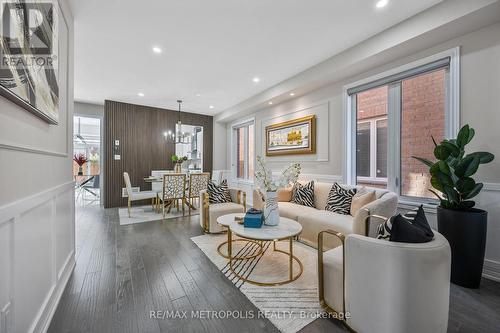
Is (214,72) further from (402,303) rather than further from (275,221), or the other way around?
(402,303)

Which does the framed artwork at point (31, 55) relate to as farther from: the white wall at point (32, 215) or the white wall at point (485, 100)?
the white wall at point (485, 100)

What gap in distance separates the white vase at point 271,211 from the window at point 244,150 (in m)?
3.52

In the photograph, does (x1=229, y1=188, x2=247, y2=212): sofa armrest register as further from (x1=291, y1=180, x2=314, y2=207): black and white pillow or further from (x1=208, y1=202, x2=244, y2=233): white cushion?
(x1=291, y1=180, x2=314, y2=207): black and white pillow

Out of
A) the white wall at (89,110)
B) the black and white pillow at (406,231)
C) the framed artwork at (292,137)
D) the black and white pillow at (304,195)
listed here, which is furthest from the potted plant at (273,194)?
the white wall at (89,110)

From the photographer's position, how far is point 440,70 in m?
2.62

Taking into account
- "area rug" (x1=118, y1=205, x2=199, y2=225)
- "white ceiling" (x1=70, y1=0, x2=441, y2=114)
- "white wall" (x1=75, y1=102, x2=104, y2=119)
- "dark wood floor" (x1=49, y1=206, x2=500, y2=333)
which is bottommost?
"dark wood floor" (x1=49, y1=206, x2=500, y2=333)

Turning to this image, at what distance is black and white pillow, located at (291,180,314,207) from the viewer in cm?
351

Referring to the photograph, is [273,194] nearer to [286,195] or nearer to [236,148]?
[286,195]

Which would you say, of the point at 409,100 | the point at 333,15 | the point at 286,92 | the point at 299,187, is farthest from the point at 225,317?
the point at 286,92

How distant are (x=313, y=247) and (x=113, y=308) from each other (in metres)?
2.27

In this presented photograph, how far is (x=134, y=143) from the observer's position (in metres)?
5.74

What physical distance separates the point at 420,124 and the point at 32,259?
4.02 metres

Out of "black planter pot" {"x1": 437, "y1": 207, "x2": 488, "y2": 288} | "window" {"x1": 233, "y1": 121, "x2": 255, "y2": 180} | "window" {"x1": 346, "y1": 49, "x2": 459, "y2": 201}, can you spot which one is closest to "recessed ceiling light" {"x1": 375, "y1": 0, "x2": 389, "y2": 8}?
"window" {"x1": 346, "y1": 49, "x2": 459, "y2": 201}

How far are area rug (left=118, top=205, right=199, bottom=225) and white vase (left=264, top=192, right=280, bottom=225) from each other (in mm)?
2790
